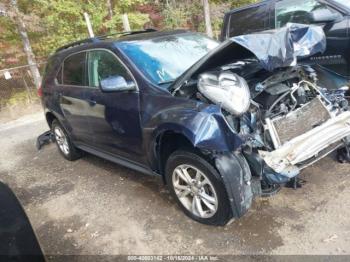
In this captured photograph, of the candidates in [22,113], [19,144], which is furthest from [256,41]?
[22,113]

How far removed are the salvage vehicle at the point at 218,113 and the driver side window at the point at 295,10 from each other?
2.30 meters

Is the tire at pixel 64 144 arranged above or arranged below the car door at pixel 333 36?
below

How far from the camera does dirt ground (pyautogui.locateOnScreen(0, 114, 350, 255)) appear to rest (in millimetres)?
2992

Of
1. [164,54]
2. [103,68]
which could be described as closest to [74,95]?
[103,68]

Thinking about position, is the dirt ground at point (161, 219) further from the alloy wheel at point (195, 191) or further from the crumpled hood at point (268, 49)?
the crumpled hood at point (268, 49)

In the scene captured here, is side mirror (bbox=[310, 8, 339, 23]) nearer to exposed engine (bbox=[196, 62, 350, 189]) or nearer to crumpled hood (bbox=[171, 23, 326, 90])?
exposed engine (bbox=[196, 62, 350, 189])

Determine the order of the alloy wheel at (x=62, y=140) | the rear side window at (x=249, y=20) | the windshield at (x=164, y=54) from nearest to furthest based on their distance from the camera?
the windshield at (x=164, y=54) → the alloy wheel at (x=62, y=140) → the rear side window at (x=249, y=20)

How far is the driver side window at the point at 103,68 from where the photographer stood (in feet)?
12.2

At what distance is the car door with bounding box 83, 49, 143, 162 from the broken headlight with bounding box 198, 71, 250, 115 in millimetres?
842

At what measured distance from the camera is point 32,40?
483 inches

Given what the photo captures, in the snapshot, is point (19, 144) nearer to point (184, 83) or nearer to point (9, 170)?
point (9, 170)

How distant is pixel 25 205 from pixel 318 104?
366 centimetres

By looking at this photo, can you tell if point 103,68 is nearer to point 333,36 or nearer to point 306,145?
point 306,145

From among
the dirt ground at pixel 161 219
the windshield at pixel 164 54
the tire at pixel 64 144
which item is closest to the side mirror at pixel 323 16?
the windshield at pixel 164 54
